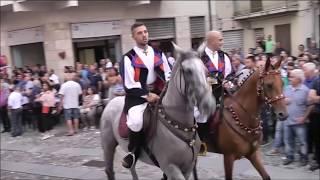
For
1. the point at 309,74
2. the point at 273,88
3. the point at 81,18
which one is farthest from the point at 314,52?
the point at 273,88

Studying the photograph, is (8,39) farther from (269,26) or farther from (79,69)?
(269,26)

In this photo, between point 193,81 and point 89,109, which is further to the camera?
point 89,109

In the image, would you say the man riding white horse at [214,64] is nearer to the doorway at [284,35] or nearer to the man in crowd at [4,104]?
the man in crowd at [4,104]

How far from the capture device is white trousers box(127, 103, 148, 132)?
5266mm

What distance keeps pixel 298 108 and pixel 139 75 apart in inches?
150

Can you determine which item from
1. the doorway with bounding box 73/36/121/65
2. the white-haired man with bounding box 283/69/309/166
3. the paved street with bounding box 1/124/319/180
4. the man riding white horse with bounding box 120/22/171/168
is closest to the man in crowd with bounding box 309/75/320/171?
the white-haired man with bounding box 283/69/309/166

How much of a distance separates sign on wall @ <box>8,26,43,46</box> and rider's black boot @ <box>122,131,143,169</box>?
14426 mm

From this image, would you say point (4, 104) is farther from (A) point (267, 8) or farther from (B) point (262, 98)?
(A) point (267, 8)

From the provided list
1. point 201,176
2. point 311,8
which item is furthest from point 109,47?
point 201,176

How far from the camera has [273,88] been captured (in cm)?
571

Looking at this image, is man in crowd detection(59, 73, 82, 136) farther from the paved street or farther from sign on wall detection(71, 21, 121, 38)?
sign on wall detection(71, 21, 121, 38)

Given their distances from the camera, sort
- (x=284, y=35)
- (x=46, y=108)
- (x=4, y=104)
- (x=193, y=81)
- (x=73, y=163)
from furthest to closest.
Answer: (x=284, y=35) < (x=4, y=104) < (x=46, y=108) < (x=73, y=163) < (x=193, y=81)

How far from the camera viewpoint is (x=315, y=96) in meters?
7.71

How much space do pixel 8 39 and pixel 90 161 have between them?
40.4 feet
